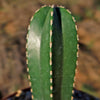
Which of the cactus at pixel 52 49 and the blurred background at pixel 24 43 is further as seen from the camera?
the blurred background at pixel 24 43

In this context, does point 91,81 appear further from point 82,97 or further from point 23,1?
point 23,1

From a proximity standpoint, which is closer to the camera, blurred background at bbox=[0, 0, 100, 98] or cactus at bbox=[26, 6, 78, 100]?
cactus at bbox=[26, 6, 78, 100]

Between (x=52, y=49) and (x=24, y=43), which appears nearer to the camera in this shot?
(x=52, y=49)
